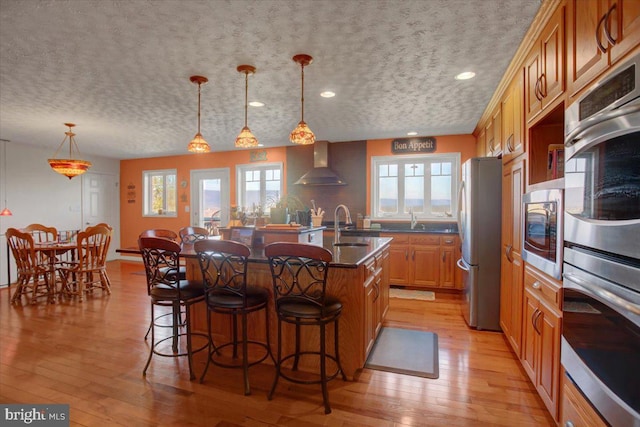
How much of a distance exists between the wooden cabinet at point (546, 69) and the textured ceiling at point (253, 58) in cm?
18

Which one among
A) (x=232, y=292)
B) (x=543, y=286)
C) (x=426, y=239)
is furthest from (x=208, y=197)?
(x=543, y=286)

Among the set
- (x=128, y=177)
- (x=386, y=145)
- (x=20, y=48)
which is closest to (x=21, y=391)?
(x=20, y=48)

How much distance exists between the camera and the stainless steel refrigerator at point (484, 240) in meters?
3.17

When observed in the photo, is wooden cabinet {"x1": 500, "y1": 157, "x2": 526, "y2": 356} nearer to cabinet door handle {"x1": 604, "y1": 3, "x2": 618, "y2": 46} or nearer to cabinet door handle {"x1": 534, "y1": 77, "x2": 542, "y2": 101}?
cabinet door handle {"x1": 534, "y1": 77, "x2": 542, "y2": 101}

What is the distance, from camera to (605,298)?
3.84 feet

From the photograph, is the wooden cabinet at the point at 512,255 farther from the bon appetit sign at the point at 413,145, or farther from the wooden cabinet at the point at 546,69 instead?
the bon appetit sign at the point at 413,145

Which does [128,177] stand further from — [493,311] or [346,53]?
[493,311]

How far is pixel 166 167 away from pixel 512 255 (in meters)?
7.01

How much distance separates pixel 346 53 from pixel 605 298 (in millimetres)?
2254

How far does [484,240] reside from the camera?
3227mm

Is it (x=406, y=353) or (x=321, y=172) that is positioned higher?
(x=321, y=172)

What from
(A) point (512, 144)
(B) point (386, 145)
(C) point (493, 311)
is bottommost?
(C) point (493, 311)

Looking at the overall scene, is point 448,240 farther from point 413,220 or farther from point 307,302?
point 307,302

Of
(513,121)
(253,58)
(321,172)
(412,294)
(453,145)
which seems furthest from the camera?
(321,172)
